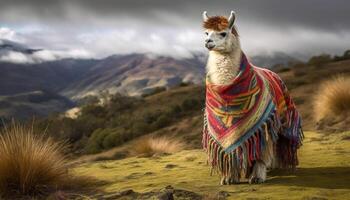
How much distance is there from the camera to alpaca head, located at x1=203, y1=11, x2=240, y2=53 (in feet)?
21.6

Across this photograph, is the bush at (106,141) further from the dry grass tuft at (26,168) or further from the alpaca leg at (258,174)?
the alpaca leg at (258,174)

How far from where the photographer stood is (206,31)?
6.78 metres

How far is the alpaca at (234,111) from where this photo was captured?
21.4 feet

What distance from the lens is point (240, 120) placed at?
6.52m

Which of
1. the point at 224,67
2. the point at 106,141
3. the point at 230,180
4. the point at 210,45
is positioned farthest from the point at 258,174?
the point at 106,141

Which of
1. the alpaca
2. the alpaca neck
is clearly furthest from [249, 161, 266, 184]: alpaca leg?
the alpaca neck

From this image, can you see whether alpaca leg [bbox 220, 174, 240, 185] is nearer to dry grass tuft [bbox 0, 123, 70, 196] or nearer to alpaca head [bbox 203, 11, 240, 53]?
alpaca head [bbox 203, 11, 240, 53]

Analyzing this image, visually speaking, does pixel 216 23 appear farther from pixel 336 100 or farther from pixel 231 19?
pixel 336 100

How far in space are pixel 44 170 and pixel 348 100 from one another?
38.0 ft

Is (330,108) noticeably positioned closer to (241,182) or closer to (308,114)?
(308,114)

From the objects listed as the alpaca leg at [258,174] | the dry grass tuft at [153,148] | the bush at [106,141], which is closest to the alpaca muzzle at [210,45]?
the alpaca leg at [258,174]

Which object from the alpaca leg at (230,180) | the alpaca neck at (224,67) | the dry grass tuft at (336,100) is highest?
the dry grass tuft at (336,100)

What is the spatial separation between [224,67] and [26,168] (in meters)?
3.14

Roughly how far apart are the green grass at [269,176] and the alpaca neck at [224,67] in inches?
55.1
